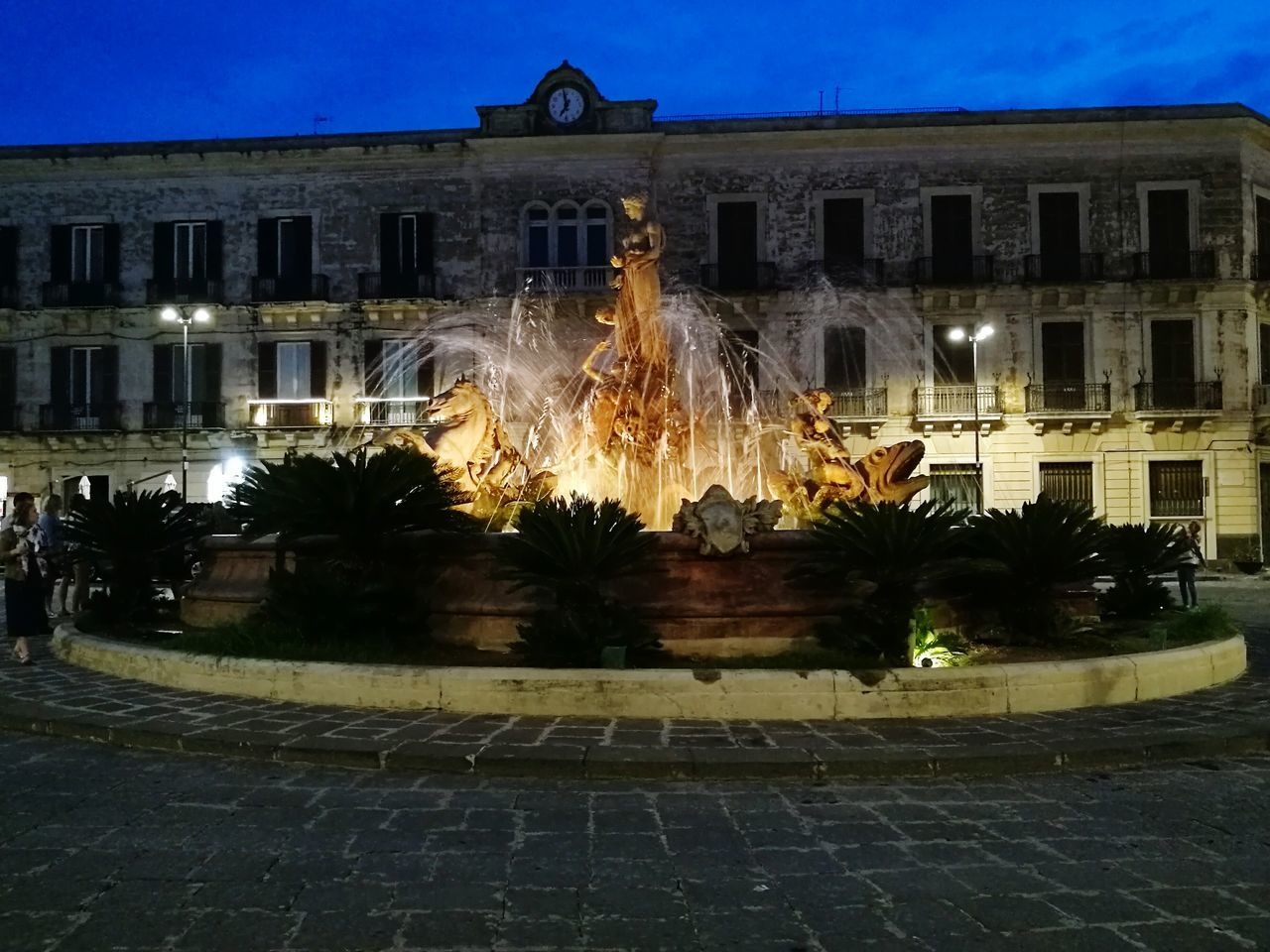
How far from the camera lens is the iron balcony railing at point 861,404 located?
88.7ft

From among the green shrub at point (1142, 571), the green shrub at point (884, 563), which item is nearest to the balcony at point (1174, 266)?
the green shrub at point (1142, 571)

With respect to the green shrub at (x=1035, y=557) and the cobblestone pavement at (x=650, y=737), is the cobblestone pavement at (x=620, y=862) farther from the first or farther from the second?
the green shrub at (x=1035, y=557)

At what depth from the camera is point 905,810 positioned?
186 inches

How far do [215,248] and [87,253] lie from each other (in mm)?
4069

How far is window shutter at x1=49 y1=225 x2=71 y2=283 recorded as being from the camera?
1152 inches

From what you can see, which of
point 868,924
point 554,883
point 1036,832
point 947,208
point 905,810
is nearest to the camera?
point 868,924

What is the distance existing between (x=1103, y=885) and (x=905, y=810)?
3.59ft

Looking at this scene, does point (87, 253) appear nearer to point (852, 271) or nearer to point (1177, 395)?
point (852, 271)

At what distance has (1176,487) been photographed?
86.9 ft

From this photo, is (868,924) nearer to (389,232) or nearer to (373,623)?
(373,623)

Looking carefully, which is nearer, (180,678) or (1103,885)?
(1103,885)

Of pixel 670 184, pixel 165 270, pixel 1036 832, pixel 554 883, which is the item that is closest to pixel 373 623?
pixel 554 883

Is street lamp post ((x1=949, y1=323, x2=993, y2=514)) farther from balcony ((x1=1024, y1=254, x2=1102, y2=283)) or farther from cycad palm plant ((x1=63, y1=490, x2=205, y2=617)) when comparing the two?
cycad palm plant ((x1=63, y1=490, x2=205, y2=617))

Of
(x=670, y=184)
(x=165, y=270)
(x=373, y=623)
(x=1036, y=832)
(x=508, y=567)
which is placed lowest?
(x=1036, y=832)
